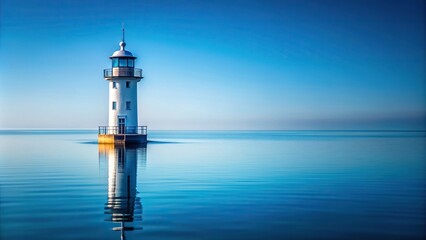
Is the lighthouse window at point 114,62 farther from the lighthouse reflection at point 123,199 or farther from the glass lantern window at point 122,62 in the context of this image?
the lighthouse reflection at point 123,199

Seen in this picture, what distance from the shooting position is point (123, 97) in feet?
164

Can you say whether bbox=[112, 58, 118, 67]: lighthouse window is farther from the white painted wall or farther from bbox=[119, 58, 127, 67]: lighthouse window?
the white painted wall

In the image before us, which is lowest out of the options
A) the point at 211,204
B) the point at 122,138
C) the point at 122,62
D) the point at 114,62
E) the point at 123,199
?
the point at 211,204

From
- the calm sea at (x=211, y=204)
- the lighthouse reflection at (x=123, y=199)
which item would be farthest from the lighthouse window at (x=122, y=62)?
the calm sea at (x=211, y=204)

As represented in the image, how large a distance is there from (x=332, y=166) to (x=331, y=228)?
19.8 m

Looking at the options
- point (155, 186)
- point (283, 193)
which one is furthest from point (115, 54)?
point (283, 193)

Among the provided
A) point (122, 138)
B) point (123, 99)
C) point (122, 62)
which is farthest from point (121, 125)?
point (122, 62)

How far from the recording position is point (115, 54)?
50094mm

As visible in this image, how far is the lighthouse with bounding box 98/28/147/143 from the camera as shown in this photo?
49.9 m

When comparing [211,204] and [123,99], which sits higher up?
[123,99]

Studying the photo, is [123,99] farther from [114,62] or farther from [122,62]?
[114,62]

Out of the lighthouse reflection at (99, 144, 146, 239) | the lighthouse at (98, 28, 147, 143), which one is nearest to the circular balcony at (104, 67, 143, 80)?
the lighthouse at (98, 28, 147, 143)

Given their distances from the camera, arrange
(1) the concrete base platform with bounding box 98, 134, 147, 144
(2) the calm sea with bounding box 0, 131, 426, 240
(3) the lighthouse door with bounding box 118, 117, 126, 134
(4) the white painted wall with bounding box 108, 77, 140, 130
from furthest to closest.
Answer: (3) the lighthouse door with bounding box 118, 117, 126, 134, (4) the white painted wall with bounding box 108, 77, 140, 130, (1) the concrete base platform with bounding box 98, 134, 147, 144, (2) the calm sea with bounding box 0, 131, 426, 240

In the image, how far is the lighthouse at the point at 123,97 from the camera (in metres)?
49.9
